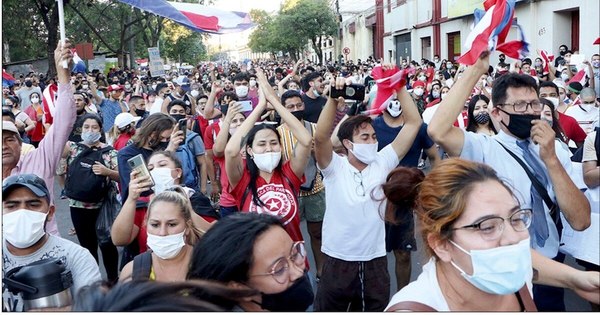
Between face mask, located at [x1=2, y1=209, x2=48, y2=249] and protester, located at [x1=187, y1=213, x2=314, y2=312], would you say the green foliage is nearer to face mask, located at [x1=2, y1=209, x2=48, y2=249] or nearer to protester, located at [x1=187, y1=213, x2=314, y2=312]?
face mask, located at [x1=2, y1=209, x2=48, y2=249]

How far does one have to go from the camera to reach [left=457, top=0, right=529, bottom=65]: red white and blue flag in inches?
127

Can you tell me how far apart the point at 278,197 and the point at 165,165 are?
867mm

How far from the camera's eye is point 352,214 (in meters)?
3.95

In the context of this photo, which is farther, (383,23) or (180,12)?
(383,23)

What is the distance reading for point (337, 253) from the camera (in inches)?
157

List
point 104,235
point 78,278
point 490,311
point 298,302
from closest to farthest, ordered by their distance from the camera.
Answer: point 490,311 → point 298,302 → point 78,278 → point 104,235

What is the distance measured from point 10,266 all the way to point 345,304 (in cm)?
195

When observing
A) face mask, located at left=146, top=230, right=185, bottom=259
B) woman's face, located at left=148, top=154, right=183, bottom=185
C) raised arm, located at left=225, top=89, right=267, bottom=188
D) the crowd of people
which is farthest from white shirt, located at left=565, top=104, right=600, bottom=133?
face mask, located at left=146, top=230, right=185, bottom=259

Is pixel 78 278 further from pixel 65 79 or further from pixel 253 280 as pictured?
pixel 65 79

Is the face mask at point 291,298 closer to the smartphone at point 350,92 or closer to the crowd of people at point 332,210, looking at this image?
the crowd of people at point 332,210

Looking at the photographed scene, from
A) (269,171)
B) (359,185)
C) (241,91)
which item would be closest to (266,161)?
(269,171)

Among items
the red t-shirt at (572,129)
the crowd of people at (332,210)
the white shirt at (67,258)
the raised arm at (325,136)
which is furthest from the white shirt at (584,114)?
the white shirt at (67,258)

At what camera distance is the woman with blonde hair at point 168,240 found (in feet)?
10.6

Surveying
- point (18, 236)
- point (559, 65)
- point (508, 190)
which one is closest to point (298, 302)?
point (508, 190)
